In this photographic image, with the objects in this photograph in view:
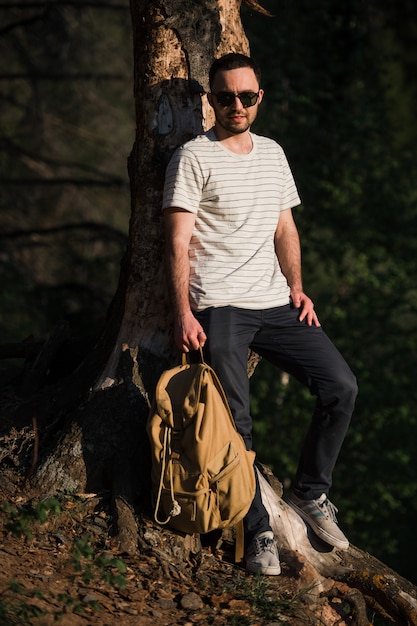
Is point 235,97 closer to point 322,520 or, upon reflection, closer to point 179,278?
point 179,278

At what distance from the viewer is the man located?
13.9 feet

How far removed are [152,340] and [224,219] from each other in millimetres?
829

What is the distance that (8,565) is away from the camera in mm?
3984

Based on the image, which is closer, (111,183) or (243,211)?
(243,211)

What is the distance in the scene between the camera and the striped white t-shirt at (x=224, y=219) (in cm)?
425

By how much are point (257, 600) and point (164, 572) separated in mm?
457

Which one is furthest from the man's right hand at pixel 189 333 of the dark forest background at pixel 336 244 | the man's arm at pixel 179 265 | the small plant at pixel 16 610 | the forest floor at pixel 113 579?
the dark forest background at pixel 336 244

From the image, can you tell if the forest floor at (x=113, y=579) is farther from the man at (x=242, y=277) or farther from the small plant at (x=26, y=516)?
the man at (x=242, y=277)

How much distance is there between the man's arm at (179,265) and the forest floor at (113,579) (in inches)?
38.9

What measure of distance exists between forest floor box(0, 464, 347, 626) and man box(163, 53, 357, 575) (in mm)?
192

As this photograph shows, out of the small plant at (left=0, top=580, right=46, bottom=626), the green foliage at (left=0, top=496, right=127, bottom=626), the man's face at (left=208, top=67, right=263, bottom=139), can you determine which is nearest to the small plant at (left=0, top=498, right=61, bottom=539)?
the green foliage at (left=0, top=496, right=127, bottom=626)

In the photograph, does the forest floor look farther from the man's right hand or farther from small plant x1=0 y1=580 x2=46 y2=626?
the man's right hand

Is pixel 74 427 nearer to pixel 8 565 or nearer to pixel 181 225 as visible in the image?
pixel 8 565

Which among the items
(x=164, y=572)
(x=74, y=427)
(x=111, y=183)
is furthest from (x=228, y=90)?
(x=111, y=183)
